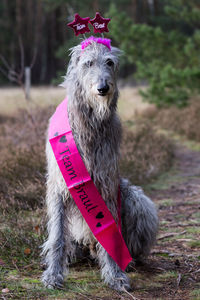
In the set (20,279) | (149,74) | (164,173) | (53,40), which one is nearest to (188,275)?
(20,279)

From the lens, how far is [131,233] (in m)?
4.12

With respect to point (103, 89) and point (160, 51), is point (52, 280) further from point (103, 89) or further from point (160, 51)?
point (160, 51)

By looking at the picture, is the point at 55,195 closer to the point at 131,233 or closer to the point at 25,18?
the point at 131,233

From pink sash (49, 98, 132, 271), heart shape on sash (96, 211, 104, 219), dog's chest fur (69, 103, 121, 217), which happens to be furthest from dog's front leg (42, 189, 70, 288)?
dog's chest fur (69, 103, 121, 217)

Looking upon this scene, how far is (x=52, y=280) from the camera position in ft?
11.6

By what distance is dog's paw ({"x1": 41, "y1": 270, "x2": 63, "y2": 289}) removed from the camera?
351 centimetres

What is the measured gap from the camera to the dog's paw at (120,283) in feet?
11.8

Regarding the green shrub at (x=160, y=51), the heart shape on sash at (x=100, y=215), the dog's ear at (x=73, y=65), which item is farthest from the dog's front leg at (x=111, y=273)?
the green shrub at (x=160, y=51)

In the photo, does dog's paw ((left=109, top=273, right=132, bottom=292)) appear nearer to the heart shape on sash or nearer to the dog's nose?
the heart shape on sash

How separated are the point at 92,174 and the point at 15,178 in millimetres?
2679

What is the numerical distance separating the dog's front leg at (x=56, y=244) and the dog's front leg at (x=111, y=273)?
0.38 metres

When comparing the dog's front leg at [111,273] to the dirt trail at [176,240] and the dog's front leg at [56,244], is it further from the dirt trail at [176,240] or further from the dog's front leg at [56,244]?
the dog's front leg at [56,244]

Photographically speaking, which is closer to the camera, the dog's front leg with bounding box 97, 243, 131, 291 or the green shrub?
the dog's front leg with bounding box 97, 243, 131, 291

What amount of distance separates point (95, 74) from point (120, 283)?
1.89 m
